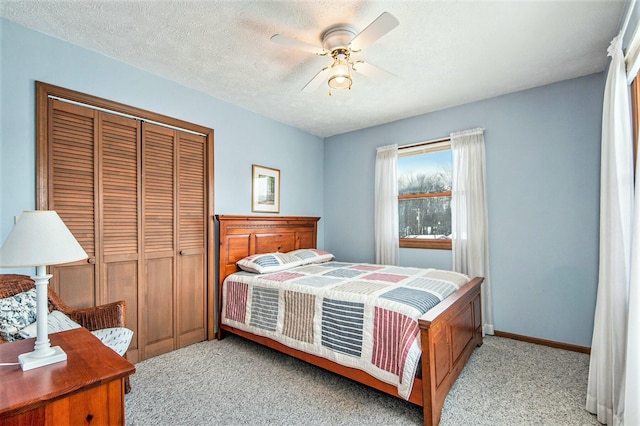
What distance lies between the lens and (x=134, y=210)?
2.73 metres

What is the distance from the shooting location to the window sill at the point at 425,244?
3.70 m

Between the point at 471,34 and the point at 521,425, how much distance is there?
8.75ft

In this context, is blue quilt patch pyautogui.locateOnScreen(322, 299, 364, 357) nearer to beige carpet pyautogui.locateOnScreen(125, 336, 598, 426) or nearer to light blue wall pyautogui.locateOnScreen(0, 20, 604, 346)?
beige carpet pyautogui.locateOnScreen(125, 336, 598, 426)

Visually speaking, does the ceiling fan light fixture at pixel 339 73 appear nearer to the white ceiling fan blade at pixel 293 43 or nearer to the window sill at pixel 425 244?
the white ceiling fan blade at pixel 293 43

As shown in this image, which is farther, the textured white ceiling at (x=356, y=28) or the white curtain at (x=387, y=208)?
the white curtain at (x=387, y=208)

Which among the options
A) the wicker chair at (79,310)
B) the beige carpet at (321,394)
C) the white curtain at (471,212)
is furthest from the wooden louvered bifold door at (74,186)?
the white curtain at (471,212)

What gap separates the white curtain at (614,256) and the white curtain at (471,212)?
4.68 ft

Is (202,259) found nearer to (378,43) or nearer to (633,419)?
(378,43)

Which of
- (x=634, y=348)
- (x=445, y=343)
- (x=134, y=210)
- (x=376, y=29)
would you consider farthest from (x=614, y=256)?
(x=134, y=210)

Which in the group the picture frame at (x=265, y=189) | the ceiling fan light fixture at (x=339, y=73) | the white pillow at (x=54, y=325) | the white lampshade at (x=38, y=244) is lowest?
the white pillow at (x=54, y=325)

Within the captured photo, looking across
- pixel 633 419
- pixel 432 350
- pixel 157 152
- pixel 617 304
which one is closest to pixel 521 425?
pixel 633 419

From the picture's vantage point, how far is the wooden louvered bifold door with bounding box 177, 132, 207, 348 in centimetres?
308

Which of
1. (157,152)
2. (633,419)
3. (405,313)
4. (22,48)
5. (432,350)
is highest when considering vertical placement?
(22,48)

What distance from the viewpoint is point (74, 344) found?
55.2 inches
